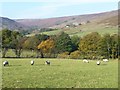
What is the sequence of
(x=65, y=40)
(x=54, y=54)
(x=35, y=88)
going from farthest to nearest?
1. (x=65, y=40)
2. (x=54, y=54)
3. (x=35, y=88)

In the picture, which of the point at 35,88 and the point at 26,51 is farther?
the point at 26,51


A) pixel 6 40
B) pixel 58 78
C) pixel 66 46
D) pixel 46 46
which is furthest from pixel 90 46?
pixel 58 78

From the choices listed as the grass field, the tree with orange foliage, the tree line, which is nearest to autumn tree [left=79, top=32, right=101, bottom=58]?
the tree line

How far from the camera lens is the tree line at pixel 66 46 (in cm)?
9138

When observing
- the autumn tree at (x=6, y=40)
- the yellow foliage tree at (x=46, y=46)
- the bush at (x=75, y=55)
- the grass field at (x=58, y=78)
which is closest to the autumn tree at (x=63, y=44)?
the yellow foliage tree at (x=46, y=46)

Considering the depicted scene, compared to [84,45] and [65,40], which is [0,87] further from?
[65,40]

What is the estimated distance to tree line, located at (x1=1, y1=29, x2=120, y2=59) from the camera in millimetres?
91375

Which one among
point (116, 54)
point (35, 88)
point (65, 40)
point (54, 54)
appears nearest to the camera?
point (35, 88)

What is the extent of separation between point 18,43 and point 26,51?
12.1 ft

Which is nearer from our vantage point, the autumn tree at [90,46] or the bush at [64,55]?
the bush at [64,55]

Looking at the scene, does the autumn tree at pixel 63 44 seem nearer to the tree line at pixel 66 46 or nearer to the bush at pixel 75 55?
the tree line at pixel 66 46

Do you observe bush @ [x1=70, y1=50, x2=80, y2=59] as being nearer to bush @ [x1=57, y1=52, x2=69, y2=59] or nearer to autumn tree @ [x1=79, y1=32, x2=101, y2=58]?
bush @ [x1=57, y1=52, x2=69, y2=59]

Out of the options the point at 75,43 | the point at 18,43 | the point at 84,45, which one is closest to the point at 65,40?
the point at 75,43

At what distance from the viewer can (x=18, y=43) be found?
97.9 metres
